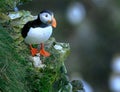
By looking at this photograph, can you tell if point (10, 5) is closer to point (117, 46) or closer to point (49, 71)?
point (49, 71)

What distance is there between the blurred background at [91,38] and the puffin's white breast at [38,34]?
59.5ft

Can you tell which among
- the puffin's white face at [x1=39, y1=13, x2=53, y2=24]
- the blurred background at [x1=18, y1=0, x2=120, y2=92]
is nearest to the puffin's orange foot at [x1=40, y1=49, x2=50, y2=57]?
the puffin's white face at [x1=39, y1=13, x2=53, y2=24]

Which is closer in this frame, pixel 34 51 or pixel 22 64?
pixel 22 64

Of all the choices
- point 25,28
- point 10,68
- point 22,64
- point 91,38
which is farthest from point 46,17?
point 91,38

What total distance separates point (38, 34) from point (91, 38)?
64.4ft

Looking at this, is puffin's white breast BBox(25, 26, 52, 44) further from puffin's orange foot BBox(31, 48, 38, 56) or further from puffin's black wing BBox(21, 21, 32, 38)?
puffin's orange foot BBox(31, 48, 38, 56)

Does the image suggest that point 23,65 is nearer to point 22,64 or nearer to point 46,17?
point 22,64

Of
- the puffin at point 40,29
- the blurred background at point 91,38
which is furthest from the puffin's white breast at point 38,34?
the blurred background at point 91,38

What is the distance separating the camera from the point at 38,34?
37.1ft

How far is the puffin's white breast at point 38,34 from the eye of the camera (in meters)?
11.3

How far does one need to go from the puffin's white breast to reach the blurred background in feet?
59.5

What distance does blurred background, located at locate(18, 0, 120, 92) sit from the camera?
30.6 meters

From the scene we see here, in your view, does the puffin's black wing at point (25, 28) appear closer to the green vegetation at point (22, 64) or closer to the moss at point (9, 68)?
the green vegetation at point (22, 64)

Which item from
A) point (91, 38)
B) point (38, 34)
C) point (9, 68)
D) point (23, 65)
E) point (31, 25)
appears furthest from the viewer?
point (91, 38)
